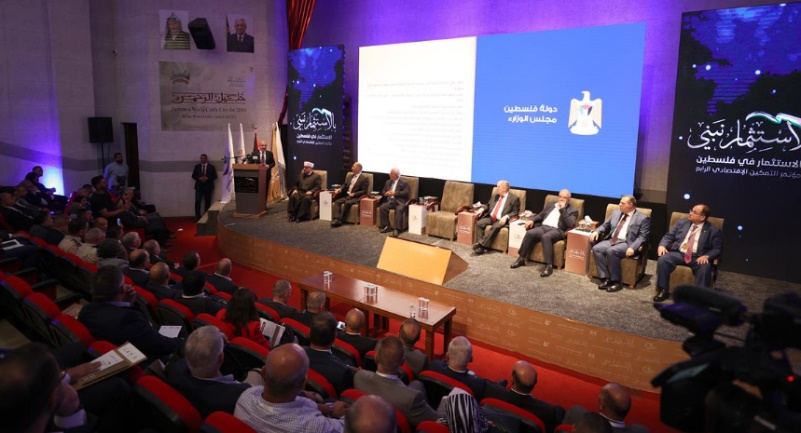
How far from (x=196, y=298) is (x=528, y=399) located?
2352 millimetres

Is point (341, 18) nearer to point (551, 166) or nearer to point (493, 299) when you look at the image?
point (551, 166)

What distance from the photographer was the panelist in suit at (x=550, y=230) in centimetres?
621

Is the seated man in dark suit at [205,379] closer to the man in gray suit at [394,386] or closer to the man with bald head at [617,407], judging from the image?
the man in gray suit at [394,386]

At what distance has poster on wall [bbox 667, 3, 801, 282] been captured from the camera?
547 cm

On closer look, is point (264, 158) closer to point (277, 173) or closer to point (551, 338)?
point (277, 173)

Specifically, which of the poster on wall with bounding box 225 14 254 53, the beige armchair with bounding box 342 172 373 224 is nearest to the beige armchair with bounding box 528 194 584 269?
the beige armchair with bounding box 342 172 373 224

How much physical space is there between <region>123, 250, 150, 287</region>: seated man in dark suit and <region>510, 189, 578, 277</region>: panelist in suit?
3920 millimetres

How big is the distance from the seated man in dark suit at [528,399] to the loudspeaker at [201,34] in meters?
9.26

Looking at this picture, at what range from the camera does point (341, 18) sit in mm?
10164

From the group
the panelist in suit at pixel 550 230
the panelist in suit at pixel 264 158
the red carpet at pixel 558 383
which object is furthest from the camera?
the panelist in suit at pixel 264 158

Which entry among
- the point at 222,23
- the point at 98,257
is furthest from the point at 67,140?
the point at 98,257

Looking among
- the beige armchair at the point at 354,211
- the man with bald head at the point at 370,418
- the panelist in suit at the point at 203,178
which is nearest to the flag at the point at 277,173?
the panelist in suit at the point at 203,178

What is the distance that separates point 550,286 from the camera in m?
5.63

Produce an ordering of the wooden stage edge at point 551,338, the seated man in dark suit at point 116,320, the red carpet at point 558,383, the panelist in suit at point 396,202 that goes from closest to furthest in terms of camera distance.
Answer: the seated man in dark suit at point 116,320, the red carpet at point 558,383, the wooden stage edge at point 551,338, the panelist in suit at point 396,202
